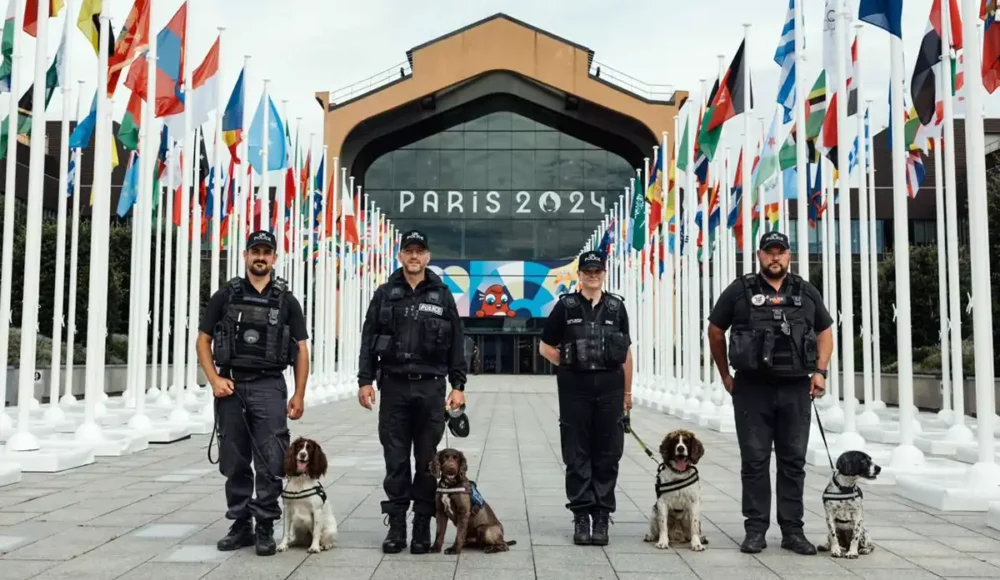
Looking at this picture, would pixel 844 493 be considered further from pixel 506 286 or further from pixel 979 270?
pixel 506 286

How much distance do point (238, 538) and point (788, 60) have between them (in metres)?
12.6

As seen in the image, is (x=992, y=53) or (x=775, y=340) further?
(x=992, y=53)

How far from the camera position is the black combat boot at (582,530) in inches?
279

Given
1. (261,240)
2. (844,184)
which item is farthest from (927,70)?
(261,240)

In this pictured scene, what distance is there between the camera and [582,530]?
23.4ft

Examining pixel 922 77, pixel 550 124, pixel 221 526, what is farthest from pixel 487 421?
pixel 550 124

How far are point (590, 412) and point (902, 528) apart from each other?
3.02 meters

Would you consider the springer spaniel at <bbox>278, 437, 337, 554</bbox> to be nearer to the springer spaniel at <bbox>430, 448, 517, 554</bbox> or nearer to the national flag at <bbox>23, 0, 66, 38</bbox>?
the springer spaniel at <bbox>430, 448, 517, 554</bbox>

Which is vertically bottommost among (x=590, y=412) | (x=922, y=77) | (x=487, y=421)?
(x=487, y=421)

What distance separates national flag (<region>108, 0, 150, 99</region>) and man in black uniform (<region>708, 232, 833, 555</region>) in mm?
11411

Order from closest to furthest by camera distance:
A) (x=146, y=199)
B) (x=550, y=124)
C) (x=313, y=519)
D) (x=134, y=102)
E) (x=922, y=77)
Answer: (x=313, y=519) → (x=922, y=77) → (x=146, y=199) → (x=134, y=102) → (x=550, y=124)

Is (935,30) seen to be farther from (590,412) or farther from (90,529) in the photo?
(90,529)

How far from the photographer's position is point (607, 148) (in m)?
62.0

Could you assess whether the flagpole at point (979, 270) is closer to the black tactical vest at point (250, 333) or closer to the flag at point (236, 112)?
the black tactical vest at point (250, 333)
